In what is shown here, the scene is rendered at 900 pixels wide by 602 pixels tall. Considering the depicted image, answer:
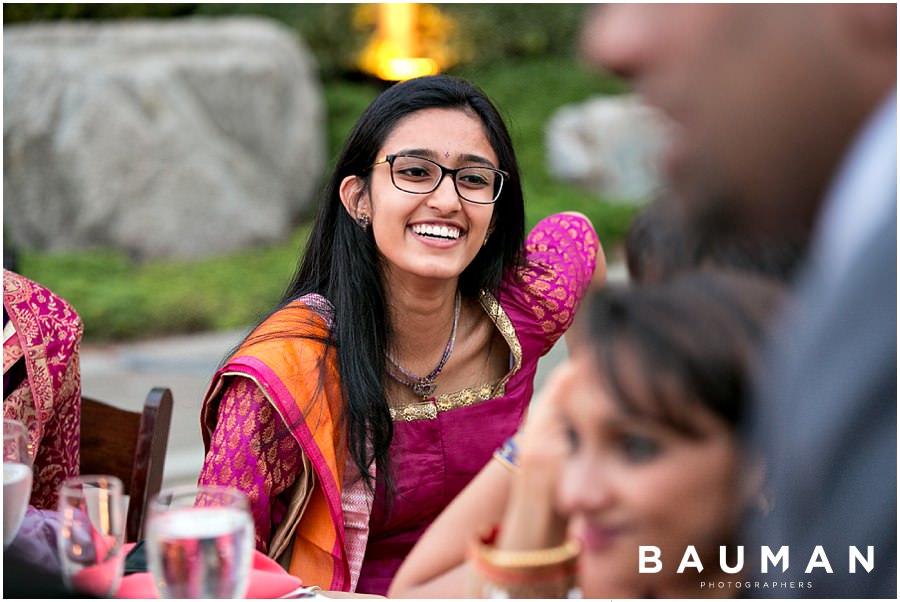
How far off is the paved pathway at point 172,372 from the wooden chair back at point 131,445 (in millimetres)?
2420

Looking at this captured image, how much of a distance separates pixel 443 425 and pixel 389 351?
8.3 inches

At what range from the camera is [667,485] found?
3.38ft

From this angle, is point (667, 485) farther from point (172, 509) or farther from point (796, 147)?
point (172, 509)

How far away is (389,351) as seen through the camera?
259 centimetres

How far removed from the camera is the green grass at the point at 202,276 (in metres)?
7.39

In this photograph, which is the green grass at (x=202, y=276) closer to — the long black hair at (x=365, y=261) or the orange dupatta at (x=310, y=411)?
the long black hair at (x=365, y=261)

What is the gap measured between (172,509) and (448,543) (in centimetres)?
39

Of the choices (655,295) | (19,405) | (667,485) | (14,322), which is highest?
(14,322)

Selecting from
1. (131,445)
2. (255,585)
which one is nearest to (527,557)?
(255,585)

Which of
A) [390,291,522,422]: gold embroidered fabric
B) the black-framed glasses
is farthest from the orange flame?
the black-framed glasses

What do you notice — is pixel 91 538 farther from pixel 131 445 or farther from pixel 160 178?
pixel 160 178

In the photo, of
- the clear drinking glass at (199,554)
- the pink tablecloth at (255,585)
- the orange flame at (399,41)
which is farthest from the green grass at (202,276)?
the clear drinking glass at (199,554)

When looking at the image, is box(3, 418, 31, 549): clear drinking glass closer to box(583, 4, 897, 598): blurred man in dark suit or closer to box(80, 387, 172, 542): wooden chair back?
box(80, 387, 172, 542): wooden chair back

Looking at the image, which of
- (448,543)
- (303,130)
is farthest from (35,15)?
(448,543)
